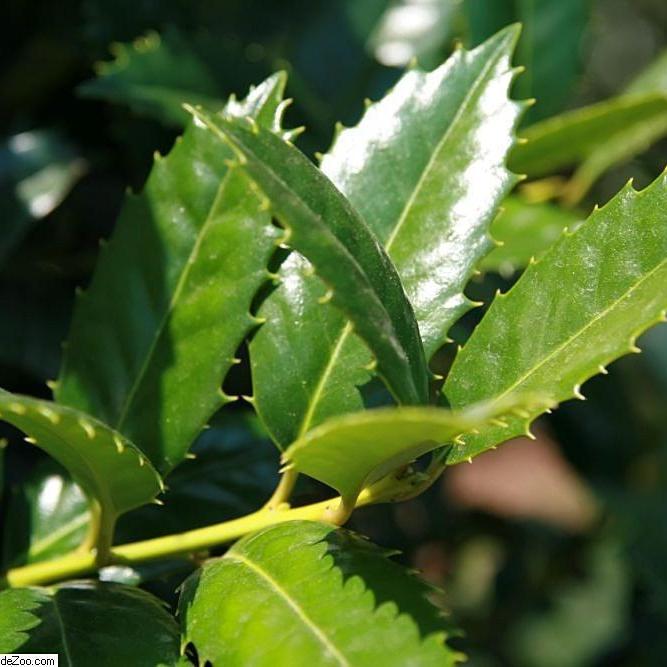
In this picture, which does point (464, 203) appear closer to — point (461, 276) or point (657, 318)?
point (461, 276)

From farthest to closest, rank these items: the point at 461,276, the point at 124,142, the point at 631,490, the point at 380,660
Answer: the point at 631,490 → the point at 124,142 → the point at 461,276 → the point at 380,660

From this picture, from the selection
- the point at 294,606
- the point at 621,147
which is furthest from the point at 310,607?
the point at 621,147

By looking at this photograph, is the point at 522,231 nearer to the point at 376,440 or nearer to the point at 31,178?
the point at 31,178

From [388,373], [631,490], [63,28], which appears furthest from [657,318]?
[631,490]

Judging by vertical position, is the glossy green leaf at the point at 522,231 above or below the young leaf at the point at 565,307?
below

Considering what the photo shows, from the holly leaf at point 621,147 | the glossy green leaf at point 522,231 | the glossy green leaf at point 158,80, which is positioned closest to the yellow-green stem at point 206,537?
the glossy green leaf at point 522,231

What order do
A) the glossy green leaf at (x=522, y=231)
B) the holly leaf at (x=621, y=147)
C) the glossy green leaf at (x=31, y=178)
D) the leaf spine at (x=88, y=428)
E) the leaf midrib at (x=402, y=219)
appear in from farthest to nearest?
the holly leaf at (x=621, y=147), the glossy green leaf at (x=31, y=178), the glossy green leaf at (x=522, y=231), the leaf midrib at (x=402, y=219), the leaf spine at (x=88, y=428)

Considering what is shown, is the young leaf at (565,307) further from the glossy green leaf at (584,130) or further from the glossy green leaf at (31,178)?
the glossy green leaf at (31,178)
